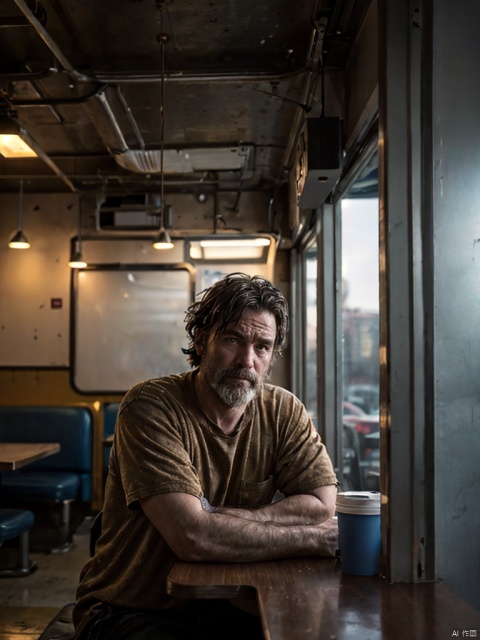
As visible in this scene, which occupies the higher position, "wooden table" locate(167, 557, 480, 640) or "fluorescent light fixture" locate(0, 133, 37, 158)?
"fluorescent light fixture" locate(0, 133, 37, 158)

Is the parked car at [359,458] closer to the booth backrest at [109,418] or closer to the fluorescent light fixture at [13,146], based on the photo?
the booth backrest at [109,418]

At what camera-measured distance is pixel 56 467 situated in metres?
6.61

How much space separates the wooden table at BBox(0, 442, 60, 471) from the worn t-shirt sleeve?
2.79 m

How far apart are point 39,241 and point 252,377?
5749mm

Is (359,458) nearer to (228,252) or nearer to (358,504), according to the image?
(228,252)

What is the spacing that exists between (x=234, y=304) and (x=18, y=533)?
132 inches

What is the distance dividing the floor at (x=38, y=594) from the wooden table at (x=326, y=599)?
2654 millimetres

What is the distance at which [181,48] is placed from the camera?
4074mm

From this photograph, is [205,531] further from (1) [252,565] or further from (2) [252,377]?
(2) [252,377]

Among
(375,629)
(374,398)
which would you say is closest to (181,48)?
A: (375,629)

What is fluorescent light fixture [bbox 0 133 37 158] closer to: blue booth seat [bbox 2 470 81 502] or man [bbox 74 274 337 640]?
man [bbox 74 274 337 640]

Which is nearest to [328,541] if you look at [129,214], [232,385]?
[232,385]

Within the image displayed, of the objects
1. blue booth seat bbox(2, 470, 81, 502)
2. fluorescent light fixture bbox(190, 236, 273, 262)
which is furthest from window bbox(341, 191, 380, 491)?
blue booth seat bbox(2, 470, 81, 502)

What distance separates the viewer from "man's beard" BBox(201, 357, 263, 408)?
2.25 meters
